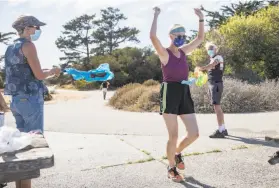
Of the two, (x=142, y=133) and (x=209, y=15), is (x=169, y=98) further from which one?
(x=209, y=15)

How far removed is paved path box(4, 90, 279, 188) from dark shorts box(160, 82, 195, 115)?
0.83 meters

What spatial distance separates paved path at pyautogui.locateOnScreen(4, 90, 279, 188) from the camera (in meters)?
4.57

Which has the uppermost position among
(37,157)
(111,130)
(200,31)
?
(200,31)

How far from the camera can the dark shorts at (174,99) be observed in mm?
4584

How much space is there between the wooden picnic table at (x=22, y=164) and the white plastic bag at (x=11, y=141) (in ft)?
0.14

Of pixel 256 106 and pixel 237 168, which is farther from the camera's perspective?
pixel 256 106

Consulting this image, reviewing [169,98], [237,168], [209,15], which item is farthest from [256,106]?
[209,15]

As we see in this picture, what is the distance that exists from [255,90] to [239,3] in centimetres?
2710

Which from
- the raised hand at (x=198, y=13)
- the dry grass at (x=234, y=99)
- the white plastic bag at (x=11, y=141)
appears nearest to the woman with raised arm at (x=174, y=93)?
the raised hand at (x=198, y=13)

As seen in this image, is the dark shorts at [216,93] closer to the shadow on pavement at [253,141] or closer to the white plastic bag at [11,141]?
the shadow on pavement at [253,141]

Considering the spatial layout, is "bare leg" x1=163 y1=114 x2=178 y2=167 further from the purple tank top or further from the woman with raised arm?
the purple tank top

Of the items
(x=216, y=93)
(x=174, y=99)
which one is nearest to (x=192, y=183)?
(x=174, y=99)

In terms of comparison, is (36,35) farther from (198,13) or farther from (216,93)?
(216,93)

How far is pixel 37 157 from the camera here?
8.50ft
